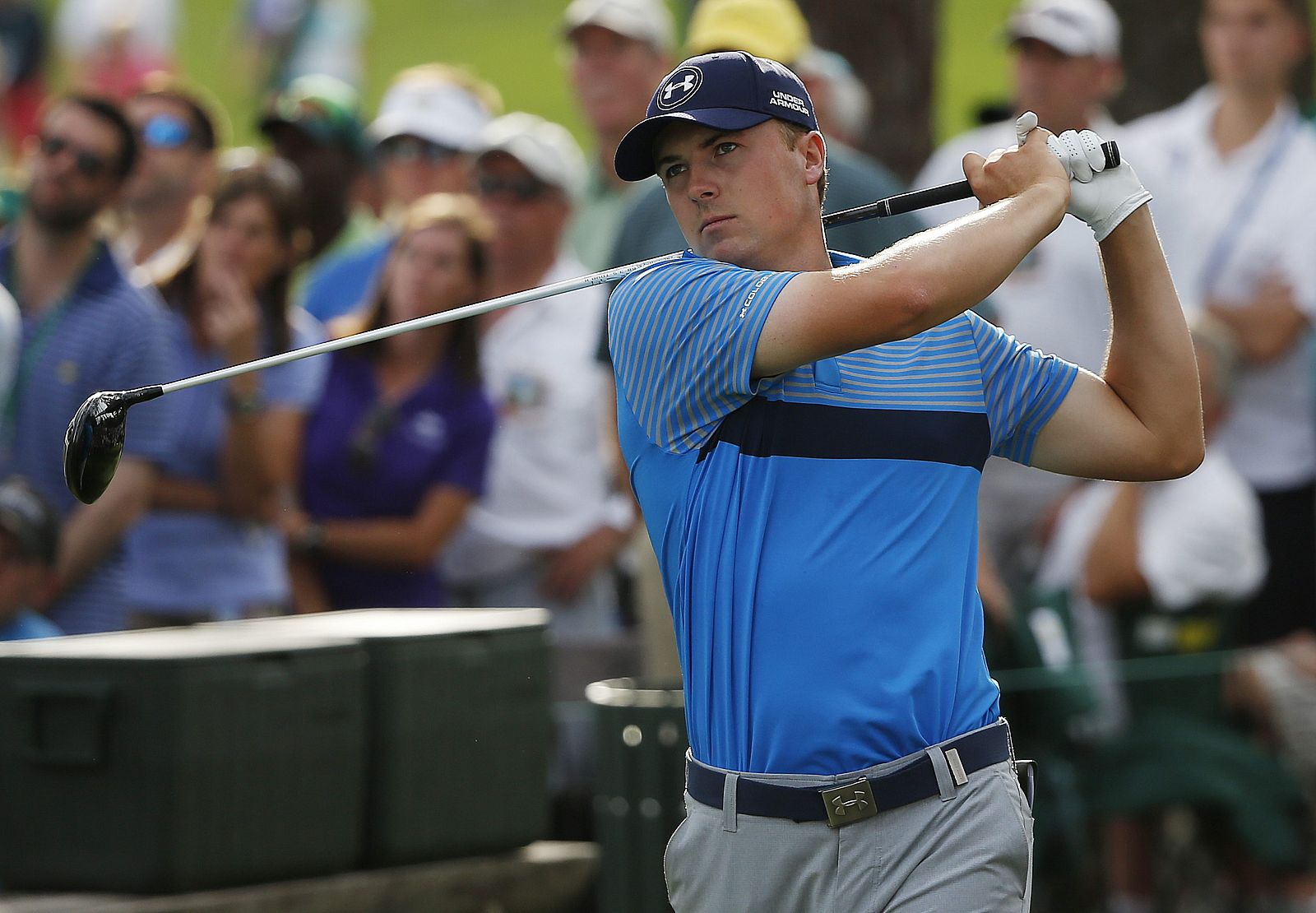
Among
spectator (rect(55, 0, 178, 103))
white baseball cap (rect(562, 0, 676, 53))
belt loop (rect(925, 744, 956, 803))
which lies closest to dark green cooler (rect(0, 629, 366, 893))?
belt loop (rect(925, 744, 956, 803))

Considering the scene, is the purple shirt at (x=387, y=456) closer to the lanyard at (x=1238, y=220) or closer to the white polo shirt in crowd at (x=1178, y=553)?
the white polo shirt in crowd at (x=1178, y=553)

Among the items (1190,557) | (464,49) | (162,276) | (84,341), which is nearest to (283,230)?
(162,276)

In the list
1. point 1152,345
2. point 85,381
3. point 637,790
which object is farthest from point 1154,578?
point 1152,345

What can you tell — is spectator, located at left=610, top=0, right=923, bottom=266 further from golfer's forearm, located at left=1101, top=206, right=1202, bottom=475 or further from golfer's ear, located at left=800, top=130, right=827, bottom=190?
golfer's forearm, located at left=1101, top=206, right=1202, bottom=475

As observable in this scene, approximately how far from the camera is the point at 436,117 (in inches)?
351

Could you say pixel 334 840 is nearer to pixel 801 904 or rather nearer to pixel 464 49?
pixel 801 904

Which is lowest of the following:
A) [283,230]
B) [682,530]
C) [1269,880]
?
[1269,880]

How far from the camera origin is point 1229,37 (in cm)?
841

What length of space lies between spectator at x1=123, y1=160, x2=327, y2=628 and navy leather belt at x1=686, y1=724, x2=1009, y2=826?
12.8ft

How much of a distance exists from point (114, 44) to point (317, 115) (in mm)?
6563

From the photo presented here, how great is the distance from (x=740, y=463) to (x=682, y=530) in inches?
6.7

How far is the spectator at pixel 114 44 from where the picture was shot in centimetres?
1416

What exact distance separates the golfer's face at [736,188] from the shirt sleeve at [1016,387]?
40 cm

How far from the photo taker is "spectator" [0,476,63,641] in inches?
247
